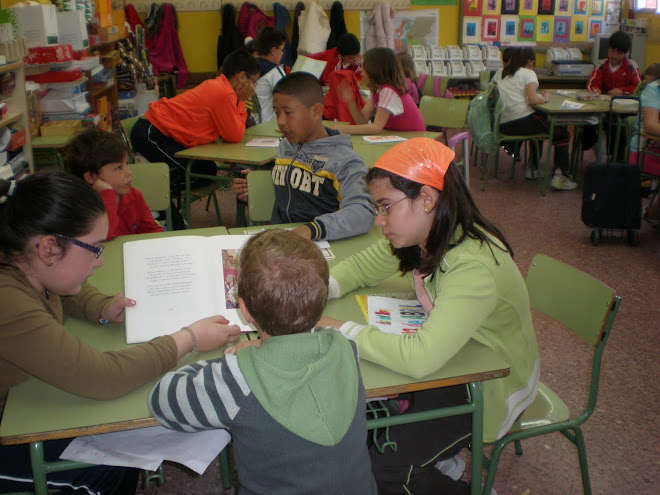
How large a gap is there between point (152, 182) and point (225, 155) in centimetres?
70

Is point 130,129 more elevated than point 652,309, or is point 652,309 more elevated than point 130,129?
point 130,129

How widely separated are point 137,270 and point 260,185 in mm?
1020

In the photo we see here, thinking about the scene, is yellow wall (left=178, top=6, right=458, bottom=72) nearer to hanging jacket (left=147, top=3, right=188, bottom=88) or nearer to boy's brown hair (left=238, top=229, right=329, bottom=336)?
hanging jacket (left=147, top=3, right=188, bottom=88)

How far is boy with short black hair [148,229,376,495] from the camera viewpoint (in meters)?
0.97

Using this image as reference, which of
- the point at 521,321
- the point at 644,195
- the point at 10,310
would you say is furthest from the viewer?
the point at 644,195

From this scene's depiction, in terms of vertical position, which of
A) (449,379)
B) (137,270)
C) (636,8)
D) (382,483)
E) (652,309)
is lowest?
(652,309)

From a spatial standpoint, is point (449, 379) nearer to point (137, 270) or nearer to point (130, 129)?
point (137, 270)

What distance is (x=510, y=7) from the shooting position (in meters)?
7.64

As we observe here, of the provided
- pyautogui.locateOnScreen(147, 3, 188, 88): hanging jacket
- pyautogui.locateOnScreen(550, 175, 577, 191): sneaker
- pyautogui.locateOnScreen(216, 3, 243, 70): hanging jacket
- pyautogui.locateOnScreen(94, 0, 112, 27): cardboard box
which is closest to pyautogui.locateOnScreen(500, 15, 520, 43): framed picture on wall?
pyautogui.locateOnScreen(550, 175, 577, 191): sneaker

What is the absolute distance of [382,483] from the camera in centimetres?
147

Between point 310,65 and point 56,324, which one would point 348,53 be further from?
point 56,324

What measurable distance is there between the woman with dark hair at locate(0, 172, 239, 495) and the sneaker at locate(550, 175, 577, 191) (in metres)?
4.49

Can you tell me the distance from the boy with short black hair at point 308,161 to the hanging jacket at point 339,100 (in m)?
2.33

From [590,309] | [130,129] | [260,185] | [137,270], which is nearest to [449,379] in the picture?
[590,309]
